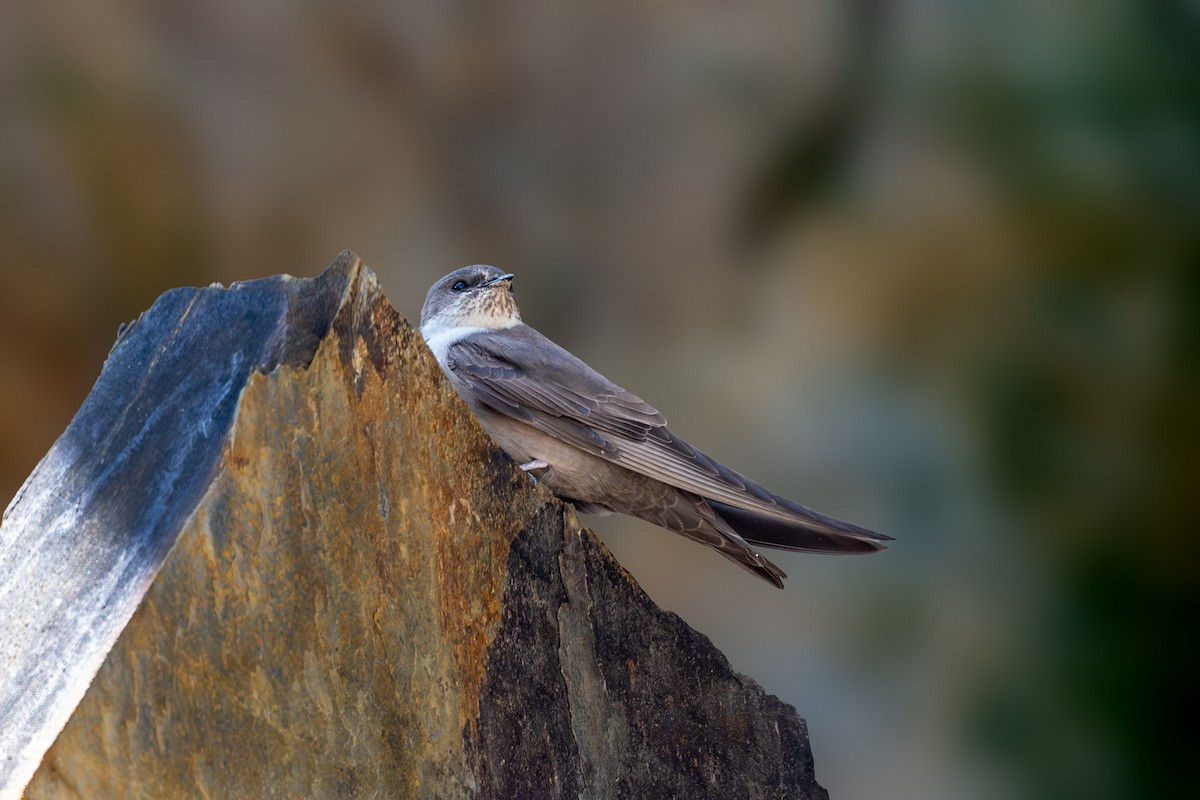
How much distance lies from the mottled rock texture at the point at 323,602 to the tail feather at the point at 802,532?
56cm

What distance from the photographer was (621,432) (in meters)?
3.66

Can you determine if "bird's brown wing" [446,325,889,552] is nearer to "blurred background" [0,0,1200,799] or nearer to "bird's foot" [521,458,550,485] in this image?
"bird's foot" [521,458,550,485]

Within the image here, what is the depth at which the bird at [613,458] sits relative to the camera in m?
3.60

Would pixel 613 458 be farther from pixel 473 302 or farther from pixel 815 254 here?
pixel 815 254

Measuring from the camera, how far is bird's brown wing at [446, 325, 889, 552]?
11.6 ft

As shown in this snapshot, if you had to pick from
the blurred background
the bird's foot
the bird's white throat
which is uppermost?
the blurred background

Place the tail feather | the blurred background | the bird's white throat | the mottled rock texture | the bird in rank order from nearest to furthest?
the mottled rock texture < the tail feather < the bird < the bird's white throat < the blurred background

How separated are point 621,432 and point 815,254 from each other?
3.03 metres

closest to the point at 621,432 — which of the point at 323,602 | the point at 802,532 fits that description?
the point at 802,532

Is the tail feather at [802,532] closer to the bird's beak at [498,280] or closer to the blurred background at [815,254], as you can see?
the bird's beak at [498,280]

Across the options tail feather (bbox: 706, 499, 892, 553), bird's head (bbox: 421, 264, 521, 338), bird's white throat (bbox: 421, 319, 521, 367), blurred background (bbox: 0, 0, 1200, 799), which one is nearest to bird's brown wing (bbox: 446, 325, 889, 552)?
Result: tail feather (bbox: 706, 499, 892, 553)

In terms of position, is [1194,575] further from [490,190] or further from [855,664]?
[490,190]

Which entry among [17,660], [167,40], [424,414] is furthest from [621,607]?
[167,40]

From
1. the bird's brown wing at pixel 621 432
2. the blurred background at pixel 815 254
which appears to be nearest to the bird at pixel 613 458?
the bird's brown wing at pixel 621 432
